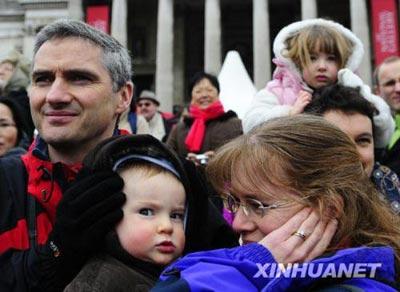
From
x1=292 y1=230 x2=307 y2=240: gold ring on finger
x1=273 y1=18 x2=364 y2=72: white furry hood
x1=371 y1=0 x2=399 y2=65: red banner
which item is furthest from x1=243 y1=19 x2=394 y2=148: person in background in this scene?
x1=371 y1=0 x2=399 y2=65: red banner

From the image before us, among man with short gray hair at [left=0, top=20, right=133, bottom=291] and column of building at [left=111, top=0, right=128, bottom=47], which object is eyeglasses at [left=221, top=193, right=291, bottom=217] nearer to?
man with short gray hair at [left=0, top=20, right=133, bottom=291]

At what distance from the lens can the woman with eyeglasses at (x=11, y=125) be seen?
23.3 ft

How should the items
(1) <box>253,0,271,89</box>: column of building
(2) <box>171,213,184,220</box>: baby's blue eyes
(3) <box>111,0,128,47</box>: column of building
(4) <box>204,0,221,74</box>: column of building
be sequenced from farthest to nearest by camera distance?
1. (3) <box>111,0,128,47</box>: column of building
2. (4) <box>204,0,221,74</box>: column of building
3. (1) <box>253,0,271,89</box>: column of building
4. (2) <box>171,213,184,220</box>: baby's blue eyes

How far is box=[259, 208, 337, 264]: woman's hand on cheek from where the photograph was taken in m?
2.25

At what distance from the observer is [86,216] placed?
8.80 feet

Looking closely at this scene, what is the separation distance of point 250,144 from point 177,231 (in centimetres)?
65

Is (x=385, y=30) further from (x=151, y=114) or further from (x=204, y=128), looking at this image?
(x=204, y=128)

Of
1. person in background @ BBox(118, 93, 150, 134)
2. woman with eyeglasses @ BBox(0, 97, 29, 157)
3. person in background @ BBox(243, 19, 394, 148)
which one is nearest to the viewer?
person in background @ BBox(243, 19, 394, 148)

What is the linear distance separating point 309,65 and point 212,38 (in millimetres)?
33363

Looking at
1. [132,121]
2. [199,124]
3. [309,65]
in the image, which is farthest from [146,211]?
[132,121]

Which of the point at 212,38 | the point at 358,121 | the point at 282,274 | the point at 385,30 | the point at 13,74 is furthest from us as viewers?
the point at 212,38

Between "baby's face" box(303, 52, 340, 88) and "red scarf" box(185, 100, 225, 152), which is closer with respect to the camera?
"baby's face" box(303, 52, 340, 88)

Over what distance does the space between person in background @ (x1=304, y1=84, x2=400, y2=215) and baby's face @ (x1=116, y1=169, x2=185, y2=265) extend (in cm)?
144

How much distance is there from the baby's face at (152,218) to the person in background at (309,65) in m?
2.13
